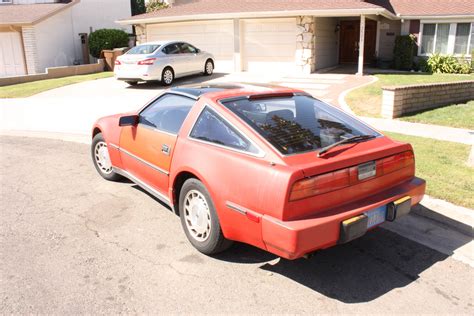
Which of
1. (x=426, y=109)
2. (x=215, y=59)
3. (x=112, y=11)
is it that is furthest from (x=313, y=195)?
(x=112, y=11)

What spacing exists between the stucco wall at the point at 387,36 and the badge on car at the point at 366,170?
1963 cm

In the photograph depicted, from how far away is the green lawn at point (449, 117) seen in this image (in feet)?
30.5

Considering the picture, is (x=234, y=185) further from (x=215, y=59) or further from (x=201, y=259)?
(x=215, y=59)

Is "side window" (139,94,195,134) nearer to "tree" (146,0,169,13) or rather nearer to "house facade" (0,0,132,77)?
"house facade" (0,0,132,77)

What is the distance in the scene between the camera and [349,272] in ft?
12.0

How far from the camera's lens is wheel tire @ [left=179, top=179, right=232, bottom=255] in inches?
146

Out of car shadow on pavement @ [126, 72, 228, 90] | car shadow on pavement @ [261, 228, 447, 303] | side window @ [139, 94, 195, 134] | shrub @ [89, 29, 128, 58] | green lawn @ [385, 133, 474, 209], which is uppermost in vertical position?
shrub @ [89, 29, 128, 58]

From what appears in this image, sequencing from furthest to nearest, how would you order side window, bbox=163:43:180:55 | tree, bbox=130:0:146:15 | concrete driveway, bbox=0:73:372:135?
tree, bbox=130:0:146:15 → side window, bbox=163:43:180:55 → concrete driveway, bbox=0:73:372:135

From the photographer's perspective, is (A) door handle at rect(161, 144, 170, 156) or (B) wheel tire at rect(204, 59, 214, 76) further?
(B) wheel tire at rect(204, 59, 214, 76)

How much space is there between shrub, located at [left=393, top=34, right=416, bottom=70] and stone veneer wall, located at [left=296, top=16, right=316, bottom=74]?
182 inches

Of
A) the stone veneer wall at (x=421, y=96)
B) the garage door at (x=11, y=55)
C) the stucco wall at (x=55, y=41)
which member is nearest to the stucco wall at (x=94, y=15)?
the stucco wall at (x=55, y=41)

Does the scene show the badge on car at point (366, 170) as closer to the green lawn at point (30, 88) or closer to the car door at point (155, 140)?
the car door at point (155, 140)

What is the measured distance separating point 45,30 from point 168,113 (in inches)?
895

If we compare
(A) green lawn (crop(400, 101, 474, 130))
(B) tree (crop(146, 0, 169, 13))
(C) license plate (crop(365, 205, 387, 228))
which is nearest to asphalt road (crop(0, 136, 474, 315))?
(C) license plate (crop(365, 205, 387, 228))
